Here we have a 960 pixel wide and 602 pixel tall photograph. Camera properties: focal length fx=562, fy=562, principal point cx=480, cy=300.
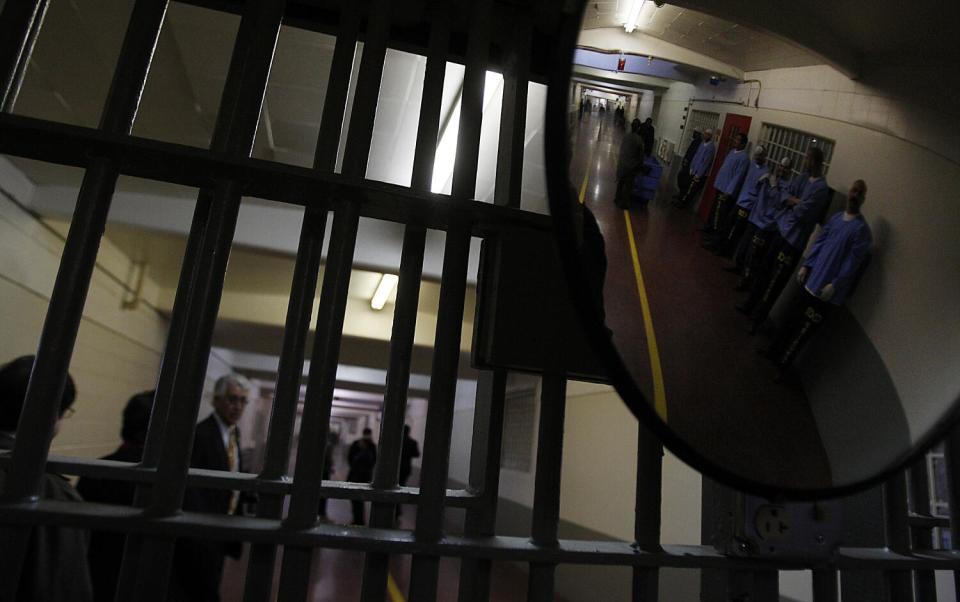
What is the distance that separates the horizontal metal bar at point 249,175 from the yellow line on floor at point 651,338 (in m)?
0.23

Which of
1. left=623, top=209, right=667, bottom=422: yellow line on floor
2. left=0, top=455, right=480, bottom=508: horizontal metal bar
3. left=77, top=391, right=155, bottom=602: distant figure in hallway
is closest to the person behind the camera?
left=623, top=209, right=667, bottom=422: yellow line on floor

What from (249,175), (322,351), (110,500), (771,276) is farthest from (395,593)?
(771,276)

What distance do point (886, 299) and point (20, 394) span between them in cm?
198

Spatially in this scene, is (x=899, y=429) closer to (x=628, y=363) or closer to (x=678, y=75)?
(x=628, y=363)

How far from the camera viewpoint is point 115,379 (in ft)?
21.0

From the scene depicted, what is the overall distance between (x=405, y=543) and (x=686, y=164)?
638 mm

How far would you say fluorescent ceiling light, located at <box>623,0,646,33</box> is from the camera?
707 mm

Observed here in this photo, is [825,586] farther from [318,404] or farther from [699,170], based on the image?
[318,404]

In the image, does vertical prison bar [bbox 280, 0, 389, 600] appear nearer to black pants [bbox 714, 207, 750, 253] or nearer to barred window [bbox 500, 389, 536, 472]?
black pants [bbox 714, 207, 750, 253]

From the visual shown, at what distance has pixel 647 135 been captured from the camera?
74 cm

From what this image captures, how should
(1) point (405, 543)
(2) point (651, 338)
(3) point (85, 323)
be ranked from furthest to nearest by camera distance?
(3) point (85, 323), (1) point (405, 543), (2) point (651, 338)

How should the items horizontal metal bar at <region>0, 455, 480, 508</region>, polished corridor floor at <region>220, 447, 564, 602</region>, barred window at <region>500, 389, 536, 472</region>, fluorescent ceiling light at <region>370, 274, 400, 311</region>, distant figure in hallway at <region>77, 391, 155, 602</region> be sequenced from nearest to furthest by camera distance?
horizontal metal bar at <region>0, 455, 480, 508</region> < distant figure in hallway at <region>77, 391, 155, 602</region> < polished corridor floor at <region>220, 447, 564, 602</region> < barred window at <region>500, 389, 536, 472</region> < fluorescent ceiling light at <region>370, 274, 400, 311</region>

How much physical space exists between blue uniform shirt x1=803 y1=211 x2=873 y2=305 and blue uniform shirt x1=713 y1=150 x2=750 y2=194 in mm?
124

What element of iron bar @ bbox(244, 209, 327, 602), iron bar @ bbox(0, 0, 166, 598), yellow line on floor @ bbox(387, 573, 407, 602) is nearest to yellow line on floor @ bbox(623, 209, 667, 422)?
iron bar @ bbox(244, 209, 327, 602)
